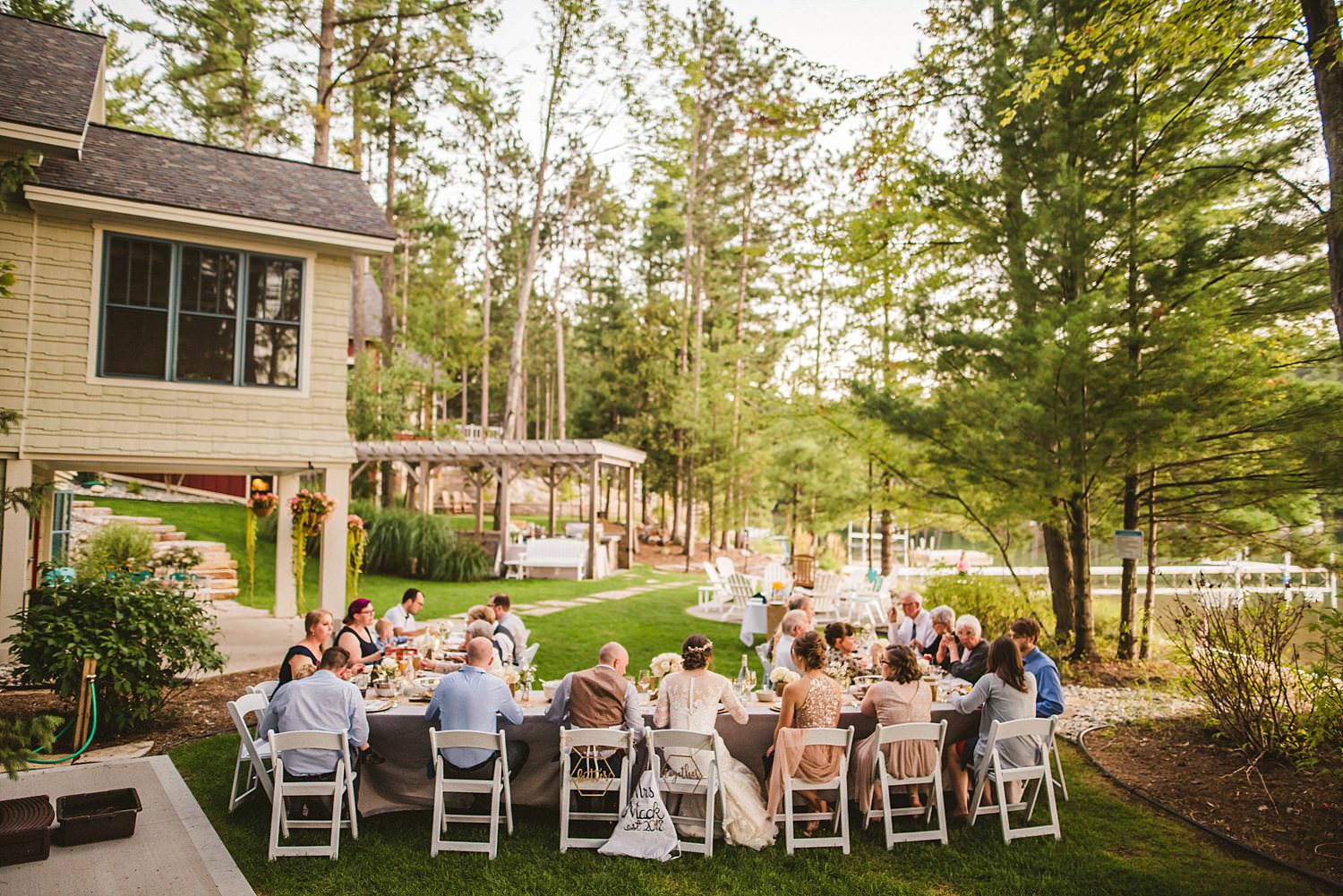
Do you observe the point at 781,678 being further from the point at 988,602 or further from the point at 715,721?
the point at 988,602

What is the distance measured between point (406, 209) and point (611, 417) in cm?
1185

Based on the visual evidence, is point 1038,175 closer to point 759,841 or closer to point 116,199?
point 759,841

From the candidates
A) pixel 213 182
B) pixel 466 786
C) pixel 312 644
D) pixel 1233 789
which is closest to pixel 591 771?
pixel 466 786

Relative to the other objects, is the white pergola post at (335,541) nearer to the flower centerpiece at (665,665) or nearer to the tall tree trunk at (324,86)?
the flower centerpiece at (665,665)

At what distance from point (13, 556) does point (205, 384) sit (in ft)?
9.34

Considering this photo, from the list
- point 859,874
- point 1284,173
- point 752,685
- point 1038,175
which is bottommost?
point 859,874

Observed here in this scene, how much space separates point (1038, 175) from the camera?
10.0 m

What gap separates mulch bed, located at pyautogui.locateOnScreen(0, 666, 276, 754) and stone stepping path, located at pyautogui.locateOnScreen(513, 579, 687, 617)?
18.7ft

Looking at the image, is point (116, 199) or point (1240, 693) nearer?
point (1240, 693)

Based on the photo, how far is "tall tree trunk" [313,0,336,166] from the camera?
57.2 ft

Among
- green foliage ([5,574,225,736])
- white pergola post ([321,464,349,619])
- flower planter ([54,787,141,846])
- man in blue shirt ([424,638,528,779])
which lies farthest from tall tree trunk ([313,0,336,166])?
man in blue shirt ([424,638,528,779])

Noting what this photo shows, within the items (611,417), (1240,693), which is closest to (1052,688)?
(1240,693)

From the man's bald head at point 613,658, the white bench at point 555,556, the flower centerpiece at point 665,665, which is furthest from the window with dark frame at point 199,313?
the white bench at point 555,556

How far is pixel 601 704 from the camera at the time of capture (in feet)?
18.1
